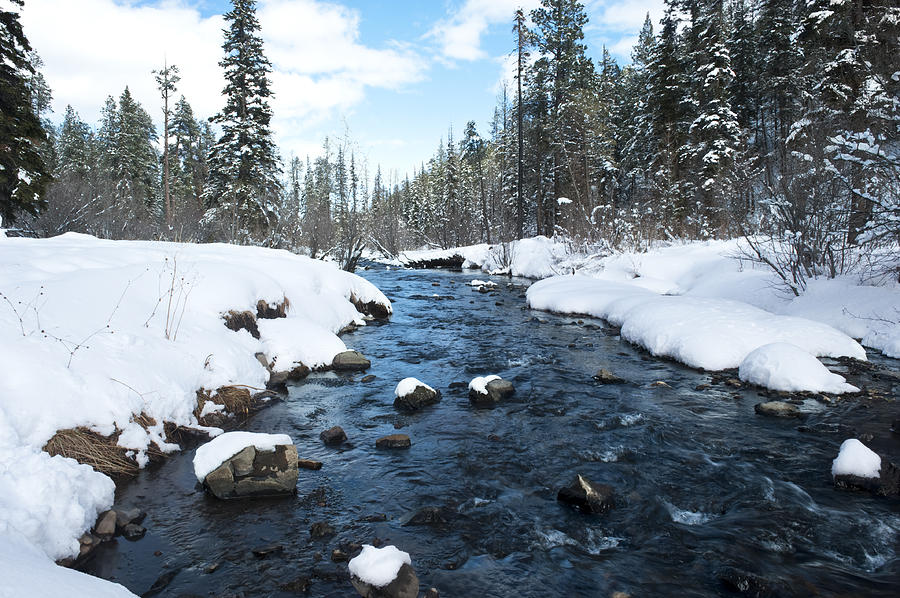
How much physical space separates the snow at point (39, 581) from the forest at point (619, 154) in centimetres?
1055

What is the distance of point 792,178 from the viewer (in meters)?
10.3

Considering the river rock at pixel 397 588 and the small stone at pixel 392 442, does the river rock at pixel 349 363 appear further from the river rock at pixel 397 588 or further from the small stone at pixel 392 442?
the river rock at pixel 397 588

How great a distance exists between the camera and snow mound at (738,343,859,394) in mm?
6531

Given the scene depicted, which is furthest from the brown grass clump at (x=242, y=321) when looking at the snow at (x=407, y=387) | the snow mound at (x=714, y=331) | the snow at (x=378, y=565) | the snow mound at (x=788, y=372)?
the snow mound at (x=788, y=372)

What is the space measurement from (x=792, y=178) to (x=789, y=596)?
10.3m

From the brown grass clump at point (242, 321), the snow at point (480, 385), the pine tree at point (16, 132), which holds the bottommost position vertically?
the snow at point (480, 385)

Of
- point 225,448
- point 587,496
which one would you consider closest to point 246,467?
point 225,448

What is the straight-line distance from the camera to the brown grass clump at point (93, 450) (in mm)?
3994

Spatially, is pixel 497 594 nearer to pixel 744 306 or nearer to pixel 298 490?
pixel 298 490

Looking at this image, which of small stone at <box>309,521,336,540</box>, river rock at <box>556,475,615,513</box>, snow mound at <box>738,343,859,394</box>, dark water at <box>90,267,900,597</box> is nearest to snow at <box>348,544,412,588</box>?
dark water at <box>90,267,900,597</box>

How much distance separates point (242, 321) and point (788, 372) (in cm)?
853

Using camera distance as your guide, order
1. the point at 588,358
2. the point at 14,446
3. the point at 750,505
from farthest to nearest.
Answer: the point at 588,358, the point at 750,505, the point at 14,446

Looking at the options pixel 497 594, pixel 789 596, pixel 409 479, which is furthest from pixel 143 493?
pixel 789 596

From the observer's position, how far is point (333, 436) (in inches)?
217
